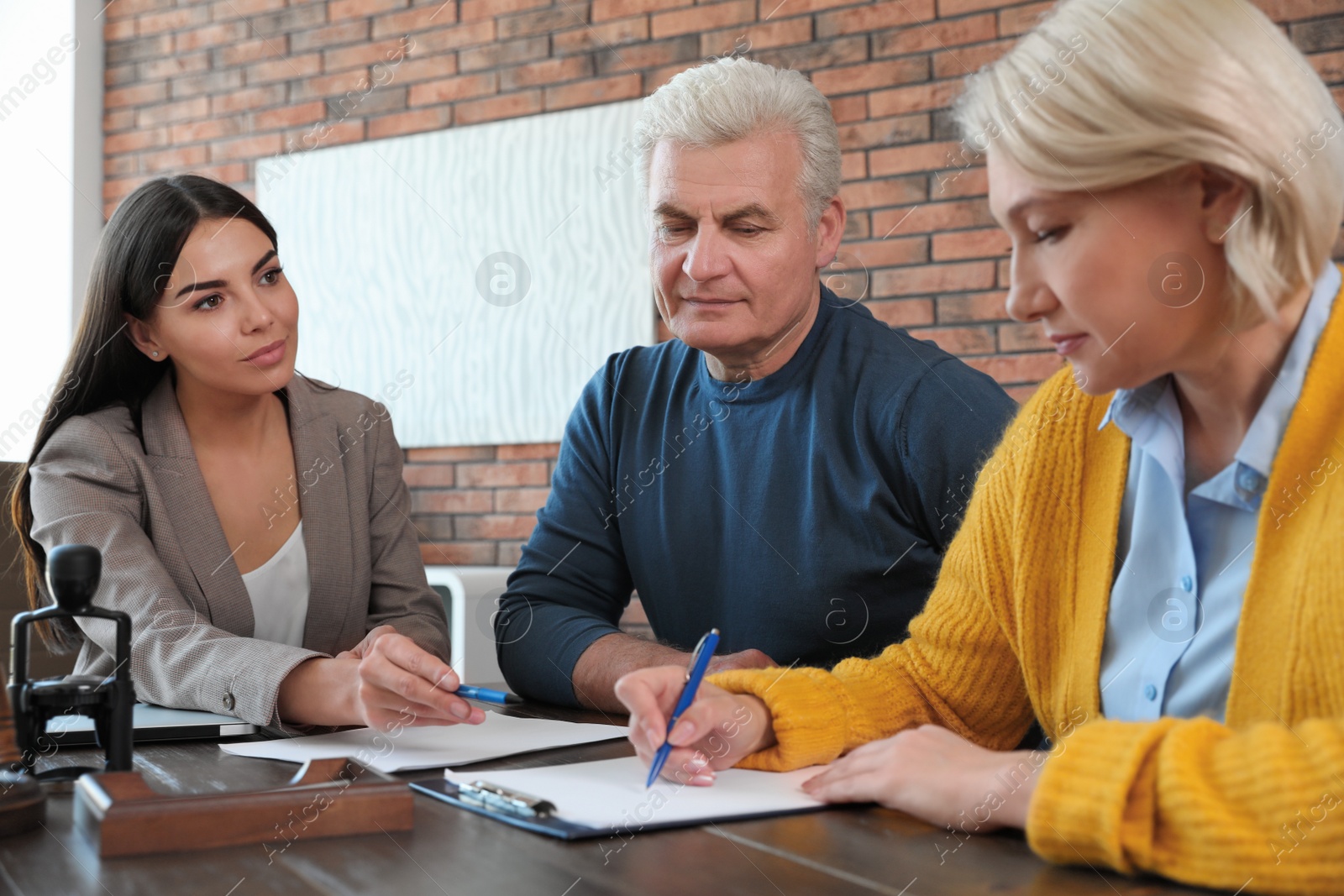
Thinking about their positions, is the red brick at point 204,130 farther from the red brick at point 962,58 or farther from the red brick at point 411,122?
the red brick at point 962,58

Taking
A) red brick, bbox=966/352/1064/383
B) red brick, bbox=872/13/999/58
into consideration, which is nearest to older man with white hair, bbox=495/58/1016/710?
red brick, bbox=966/352/1064/383

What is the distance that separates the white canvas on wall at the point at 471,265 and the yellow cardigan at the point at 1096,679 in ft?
8.95

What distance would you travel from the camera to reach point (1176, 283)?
90 cm

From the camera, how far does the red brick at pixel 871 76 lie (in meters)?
3.47

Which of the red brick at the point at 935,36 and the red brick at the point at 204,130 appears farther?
the red brick at the point at 204,130

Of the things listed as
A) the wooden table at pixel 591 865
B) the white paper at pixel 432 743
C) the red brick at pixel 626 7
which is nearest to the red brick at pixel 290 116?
the red brick at pixel 626 7

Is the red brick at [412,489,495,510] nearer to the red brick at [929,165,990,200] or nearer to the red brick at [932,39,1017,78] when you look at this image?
the red brick at [929,165,990,200]

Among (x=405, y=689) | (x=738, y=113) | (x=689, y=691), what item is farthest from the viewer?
(x=738, y=113)

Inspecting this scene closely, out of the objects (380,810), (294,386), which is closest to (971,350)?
(294,386)

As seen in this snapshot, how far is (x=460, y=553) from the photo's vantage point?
4.11 m

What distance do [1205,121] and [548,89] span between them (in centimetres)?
343

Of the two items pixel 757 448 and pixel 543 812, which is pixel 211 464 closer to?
pixel 757 448

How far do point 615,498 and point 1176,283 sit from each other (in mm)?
1040

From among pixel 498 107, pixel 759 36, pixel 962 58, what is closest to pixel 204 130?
pixel 498 107
